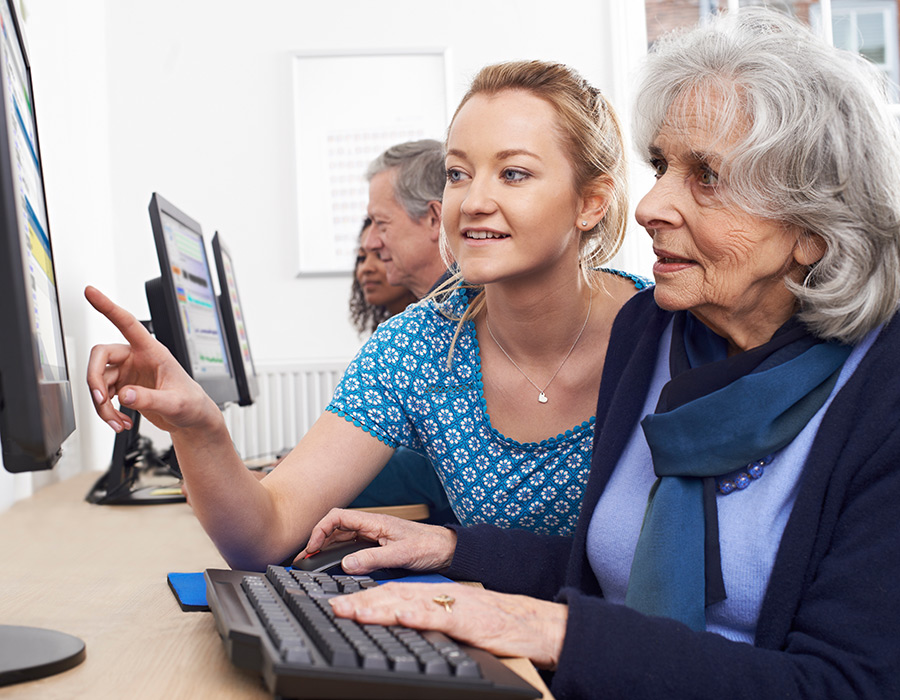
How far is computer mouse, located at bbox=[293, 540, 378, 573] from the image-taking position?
917mm

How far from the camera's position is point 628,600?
2.92ft

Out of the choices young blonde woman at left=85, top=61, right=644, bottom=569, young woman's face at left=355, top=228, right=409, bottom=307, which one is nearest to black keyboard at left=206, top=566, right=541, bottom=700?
young blonde woman at left=85, top=61, right=644, bottom=569

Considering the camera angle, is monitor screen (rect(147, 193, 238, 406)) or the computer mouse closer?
the computer mouse

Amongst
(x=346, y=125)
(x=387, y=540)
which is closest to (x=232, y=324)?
(x=387, y=540)

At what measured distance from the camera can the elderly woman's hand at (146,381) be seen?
825 millimetres

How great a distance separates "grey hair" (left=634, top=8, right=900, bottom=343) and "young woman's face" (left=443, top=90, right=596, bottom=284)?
14.9 inches

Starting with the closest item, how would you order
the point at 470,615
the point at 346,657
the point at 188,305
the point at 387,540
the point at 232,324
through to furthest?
the point at 346,657
the point at 470,615
the point at 387,540
the point at 188,305
the point at 232,324

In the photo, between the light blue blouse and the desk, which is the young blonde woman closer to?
the desk

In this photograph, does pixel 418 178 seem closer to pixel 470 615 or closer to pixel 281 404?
pixel 281 404

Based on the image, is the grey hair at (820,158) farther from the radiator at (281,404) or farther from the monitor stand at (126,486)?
the radiator at (281,404)

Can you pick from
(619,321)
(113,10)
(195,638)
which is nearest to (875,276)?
(619,321)

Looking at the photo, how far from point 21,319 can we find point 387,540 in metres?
0.55

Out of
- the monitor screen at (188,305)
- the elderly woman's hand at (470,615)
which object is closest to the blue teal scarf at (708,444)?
the elderly woman's hand at (470,615)

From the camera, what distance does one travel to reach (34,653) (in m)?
0.67
